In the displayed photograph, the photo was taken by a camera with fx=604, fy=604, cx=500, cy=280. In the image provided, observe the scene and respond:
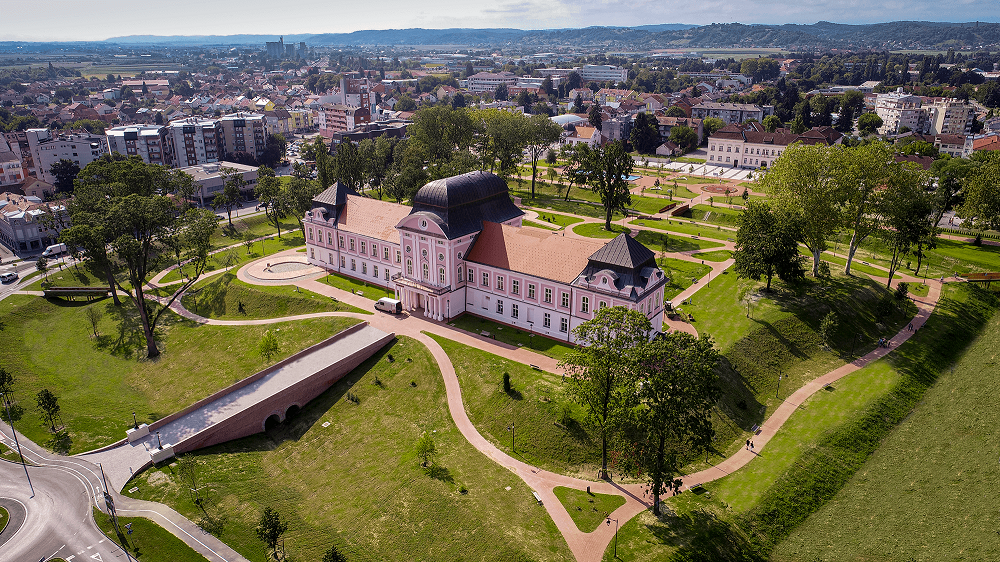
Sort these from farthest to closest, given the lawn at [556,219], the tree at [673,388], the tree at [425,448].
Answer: the lawn at [556,219]
the tree at [425,448]
the tree at [673,388]

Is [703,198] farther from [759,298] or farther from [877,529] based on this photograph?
[877,529]

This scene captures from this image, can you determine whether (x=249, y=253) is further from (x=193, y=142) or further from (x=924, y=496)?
(x=924, y=496)

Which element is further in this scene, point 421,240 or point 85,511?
point 421,240

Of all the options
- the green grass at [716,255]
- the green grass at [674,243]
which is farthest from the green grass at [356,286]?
the green grass at [716,255]

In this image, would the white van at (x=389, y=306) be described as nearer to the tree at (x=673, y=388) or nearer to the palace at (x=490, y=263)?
the palace at (x=490, y=263)

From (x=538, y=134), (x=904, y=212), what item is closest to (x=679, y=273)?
(x=904, y=212)

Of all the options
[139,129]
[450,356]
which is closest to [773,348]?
[450,356]
